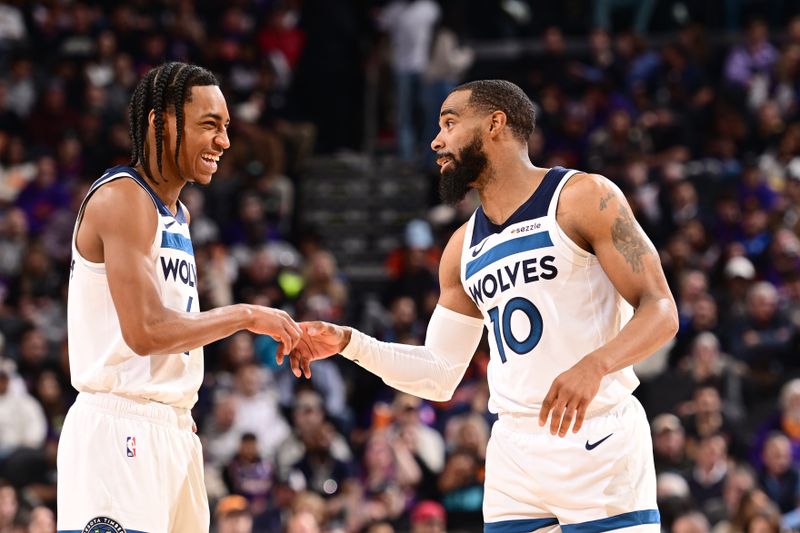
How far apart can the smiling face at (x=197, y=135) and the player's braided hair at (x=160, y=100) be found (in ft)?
0.07

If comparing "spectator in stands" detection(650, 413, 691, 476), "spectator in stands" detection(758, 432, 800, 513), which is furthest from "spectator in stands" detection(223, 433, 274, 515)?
"spectator in stands" detection(758, 432, 800, 513)

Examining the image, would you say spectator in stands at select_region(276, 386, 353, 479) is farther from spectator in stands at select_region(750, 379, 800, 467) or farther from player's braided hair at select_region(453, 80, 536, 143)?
player's braided hair at select_region(453, 80, 536, 143)

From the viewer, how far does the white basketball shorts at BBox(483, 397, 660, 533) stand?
5352 mm

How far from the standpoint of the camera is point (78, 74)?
674 inches

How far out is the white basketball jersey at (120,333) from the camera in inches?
211

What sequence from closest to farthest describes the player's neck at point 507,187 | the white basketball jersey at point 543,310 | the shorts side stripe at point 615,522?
the shorts side stripe at point 615,522
the white basketball jersey at point 543,310
the player's neck at point 507,187

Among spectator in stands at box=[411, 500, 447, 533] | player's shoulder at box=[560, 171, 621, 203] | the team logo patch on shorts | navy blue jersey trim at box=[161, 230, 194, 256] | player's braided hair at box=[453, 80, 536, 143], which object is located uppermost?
player's braided hair at box=[453, 80, 536, 143]

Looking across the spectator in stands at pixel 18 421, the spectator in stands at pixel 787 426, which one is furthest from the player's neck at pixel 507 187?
the spectator in stands at pixel 18 421

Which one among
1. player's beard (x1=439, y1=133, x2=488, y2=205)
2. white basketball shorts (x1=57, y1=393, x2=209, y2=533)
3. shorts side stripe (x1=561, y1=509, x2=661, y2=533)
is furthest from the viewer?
player's beard (x1=439, y1=133, x2=488, y2=205)

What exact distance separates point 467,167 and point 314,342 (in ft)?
3.67

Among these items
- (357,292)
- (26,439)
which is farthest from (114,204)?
(357,292)

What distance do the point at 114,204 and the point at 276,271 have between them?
9489 millimetres

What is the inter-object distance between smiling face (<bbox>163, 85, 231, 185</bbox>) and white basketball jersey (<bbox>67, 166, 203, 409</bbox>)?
0.63ft

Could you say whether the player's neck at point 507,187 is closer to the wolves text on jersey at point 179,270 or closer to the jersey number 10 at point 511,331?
the jersey number 10 at point 511,331
